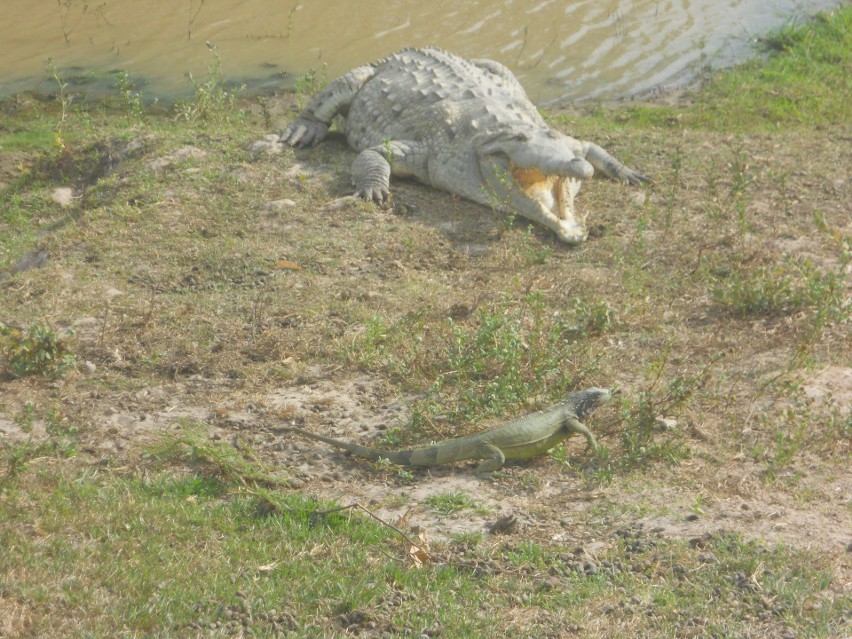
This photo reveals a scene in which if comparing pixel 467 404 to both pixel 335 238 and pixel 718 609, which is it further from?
pixel 335 238

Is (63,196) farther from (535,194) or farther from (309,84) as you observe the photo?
(535,194)

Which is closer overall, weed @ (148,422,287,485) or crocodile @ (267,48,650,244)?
weed @ (148,422,287,485)

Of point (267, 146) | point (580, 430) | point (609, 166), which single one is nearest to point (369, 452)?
point (580, 430)

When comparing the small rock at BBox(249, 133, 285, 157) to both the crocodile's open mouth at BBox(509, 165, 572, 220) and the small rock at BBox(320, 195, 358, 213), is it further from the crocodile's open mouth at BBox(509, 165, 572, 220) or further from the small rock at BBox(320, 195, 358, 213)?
the crocodile's open mouth at BBox(509, 165, 572, 220)

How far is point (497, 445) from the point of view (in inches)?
187

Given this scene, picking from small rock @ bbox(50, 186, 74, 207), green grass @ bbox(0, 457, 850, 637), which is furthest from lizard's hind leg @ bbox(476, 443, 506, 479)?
small rock @ bbox(50, 186, 74, 207)

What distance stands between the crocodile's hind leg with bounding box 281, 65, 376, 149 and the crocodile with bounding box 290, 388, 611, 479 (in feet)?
16.6

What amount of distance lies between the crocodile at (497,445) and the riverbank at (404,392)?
0.28ft

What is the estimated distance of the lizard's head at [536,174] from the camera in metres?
7.46

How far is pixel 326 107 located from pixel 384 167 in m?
1.64

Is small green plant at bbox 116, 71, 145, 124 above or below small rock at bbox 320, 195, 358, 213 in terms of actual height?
above

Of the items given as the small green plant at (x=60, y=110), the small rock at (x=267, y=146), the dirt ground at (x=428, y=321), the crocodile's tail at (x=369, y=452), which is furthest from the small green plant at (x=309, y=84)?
the crocodile's tail at (x=369, y=452)

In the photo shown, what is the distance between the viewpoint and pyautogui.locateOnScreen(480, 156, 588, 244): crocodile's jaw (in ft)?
24.4

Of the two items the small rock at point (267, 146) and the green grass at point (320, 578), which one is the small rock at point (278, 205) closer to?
the small rock at point (267, 146)
